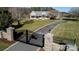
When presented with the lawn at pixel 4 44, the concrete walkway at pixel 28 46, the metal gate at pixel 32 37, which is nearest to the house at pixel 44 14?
the concrete walkway at pixel 28 46

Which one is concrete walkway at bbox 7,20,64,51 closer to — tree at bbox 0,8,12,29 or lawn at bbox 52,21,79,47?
lawn at bbox 52,21,79,47

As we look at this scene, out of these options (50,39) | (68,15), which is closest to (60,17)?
(68,15)

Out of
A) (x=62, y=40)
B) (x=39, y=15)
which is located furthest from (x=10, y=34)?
(x=62, y=40)

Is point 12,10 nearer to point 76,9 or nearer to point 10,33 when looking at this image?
point 10,33

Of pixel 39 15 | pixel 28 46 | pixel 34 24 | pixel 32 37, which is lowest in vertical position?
pixel 28 46

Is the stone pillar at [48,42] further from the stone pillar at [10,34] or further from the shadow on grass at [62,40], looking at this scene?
the stone pillar at [10,34]

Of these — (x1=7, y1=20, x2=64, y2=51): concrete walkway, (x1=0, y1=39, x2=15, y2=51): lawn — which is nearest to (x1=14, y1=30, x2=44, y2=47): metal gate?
(x1=7, y1=20, x2=64, y2=51): concrete walkway

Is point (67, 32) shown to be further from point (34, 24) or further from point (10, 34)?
point (10, 34)
